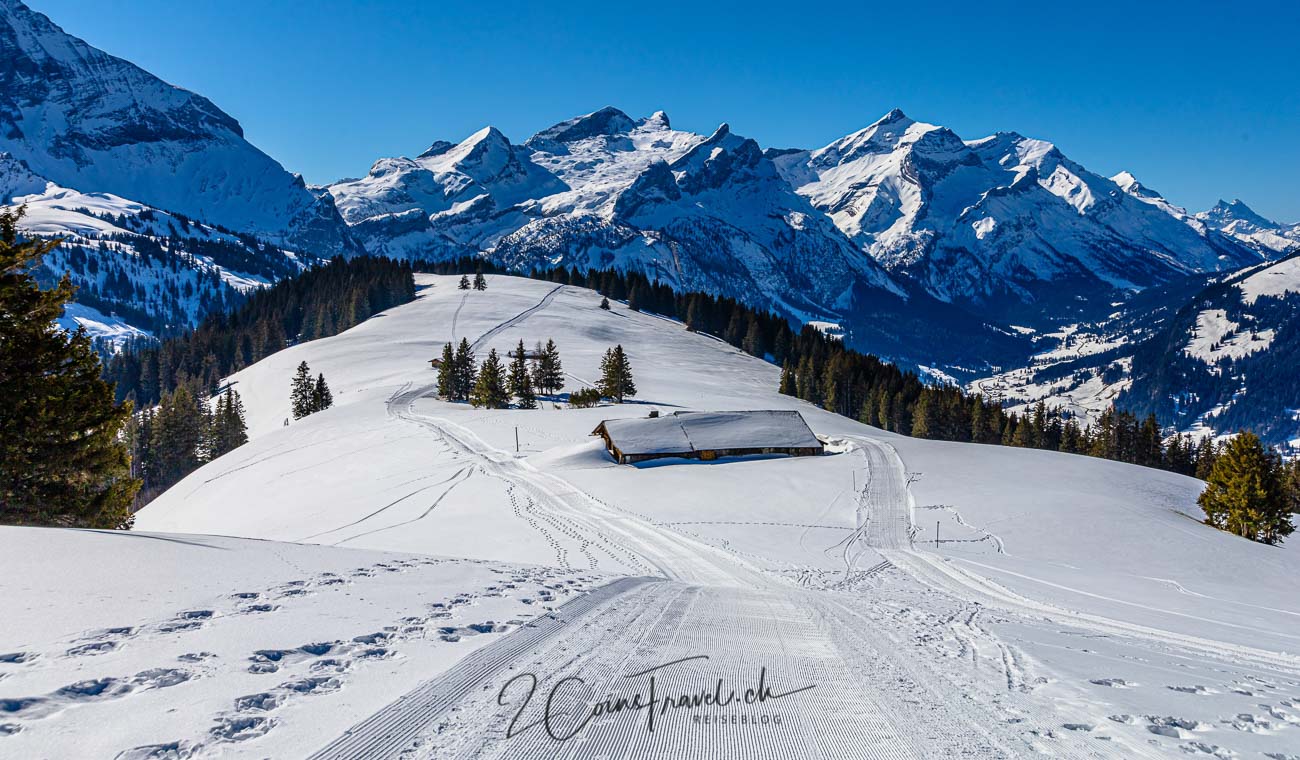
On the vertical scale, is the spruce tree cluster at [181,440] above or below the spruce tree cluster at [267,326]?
below

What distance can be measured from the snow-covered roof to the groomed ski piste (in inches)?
525

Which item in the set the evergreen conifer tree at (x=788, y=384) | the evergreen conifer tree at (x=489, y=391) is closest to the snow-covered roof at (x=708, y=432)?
the evergreen conifer tree at (x=489, y=391)

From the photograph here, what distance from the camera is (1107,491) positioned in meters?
38.8

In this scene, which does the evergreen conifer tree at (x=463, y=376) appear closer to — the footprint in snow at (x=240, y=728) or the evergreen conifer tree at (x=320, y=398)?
the evergreen conifer tree at (x=320, y=398)

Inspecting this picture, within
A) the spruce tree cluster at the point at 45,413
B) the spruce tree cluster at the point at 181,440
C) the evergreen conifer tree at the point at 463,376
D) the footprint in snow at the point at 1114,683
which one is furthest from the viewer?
the evergreen conifer tree at the point at 463,376

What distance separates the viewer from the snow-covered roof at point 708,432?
161 ft

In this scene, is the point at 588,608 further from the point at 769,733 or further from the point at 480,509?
the point at 480,509

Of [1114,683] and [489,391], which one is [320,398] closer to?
[489,391]

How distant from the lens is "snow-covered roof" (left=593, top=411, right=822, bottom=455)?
4906 cm

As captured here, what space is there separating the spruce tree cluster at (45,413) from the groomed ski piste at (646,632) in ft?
17.7

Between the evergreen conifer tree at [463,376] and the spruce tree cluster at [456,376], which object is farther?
the evergreen conifer tree at [463,376]

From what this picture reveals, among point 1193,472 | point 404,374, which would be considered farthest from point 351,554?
point 1193,472

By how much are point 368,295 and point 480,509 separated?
12254 cm

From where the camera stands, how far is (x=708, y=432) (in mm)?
51469
